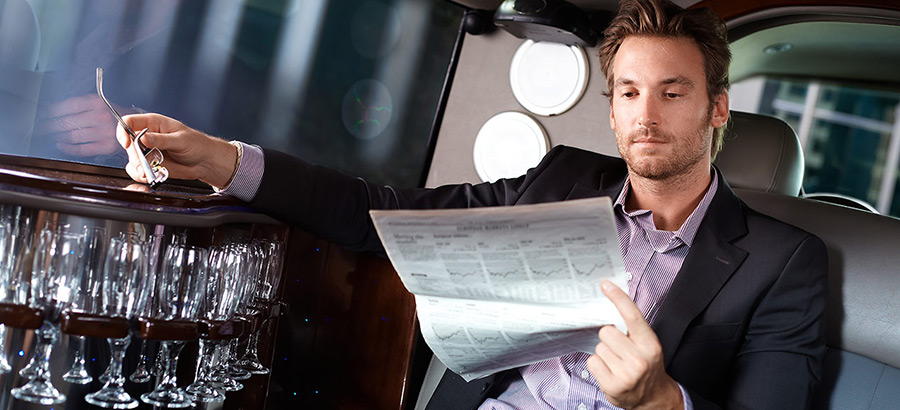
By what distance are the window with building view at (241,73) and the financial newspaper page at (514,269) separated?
1240mm

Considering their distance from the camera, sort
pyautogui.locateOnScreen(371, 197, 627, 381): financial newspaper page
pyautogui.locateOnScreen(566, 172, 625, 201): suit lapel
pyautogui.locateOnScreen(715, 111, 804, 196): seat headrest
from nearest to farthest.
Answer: pyautogui.locateOnScreen(371, 197, 627, 381): financial newspaper page < pyautogui.locateOnScreen(566, 172, 625, 201): suit lapel < pyautogui.locateOnScreen(715, 111, 804, 196): seat headrest

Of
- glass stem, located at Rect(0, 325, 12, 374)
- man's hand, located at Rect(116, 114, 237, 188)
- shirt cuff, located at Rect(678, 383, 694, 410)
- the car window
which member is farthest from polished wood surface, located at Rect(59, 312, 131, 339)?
the car window

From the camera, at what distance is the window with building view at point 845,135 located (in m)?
10.1

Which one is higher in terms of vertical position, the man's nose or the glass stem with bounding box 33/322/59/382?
the man's nose

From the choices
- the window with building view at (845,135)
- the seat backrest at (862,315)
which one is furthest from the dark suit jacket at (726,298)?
the window with building view at (845,135)

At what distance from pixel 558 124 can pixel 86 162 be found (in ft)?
5.06

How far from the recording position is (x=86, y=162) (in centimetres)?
200

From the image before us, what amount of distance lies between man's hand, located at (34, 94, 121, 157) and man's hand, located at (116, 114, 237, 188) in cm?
52

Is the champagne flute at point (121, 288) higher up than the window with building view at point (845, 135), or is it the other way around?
the window with building view at point (845, 135)

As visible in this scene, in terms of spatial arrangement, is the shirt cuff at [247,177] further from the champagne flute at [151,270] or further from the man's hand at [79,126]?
the man's hand at [79,126]

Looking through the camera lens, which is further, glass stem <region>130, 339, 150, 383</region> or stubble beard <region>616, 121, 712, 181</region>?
stubble beard <region>616, 121, 712, 181</region>

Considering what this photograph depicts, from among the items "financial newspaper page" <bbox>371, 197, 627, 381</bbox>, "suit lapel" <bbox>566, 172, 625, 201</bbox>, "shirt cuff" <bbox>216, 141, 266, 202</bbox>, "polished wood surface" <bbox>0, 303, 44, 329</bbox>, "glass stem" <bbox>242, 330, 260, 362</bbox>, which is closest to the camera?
"financial newspaper page" <bbox>371, 197, 627, 381</bbox>

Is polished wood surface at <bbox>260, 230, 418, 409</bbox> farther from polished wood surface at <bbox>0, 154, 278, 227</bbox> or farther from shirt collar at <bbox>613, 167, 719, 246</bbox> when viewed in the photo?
shirt collar at <bbox>613, 167, 719, 246</bbox>

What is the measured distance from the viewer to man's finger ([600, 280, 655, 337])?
3.41 ft
